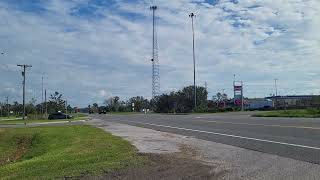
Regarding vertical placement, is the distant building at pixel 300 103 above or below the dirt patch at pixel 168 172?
above

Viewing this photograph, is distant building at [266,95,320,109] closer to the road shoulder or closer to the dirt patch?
the road shoulder

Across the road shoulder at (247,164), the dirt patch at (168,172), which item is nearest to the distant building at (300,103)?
the road shoulder at (247,164)

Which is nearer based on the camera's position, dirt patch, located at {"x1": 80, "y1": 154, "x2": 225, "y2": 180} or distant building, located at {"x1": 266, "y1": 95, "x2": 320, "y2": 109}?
dirt patch, located at {"x1": 80, "y1": 154, "x2": 225, "y2": 180}

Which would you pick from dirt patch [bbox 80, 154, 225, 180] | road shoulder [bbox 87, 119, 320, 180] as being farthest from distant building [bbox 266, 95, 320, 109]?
dirt patch [bbox 80, 154, 225, 180]

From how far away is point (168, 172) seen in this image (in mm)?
12125

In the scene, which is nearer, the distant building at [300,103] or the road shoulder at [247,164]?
the road shoulder at [247,164]

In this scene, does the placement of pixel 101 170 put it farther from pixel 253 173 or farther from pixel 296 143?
pixel 296 143

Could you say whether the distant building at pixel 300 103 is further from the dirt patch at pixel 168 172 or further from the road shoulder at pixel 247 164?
the dirt patch at pixel 168 172

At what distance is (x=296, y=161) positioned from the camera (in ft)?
45.3

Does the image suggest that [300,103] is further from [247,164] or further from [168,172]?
[168,172]

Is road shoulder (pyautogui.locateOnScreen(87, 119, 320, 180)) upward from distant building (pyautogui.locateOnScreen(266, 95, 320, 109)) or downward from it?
downward

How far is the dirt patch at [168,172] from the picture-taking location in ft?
37.6

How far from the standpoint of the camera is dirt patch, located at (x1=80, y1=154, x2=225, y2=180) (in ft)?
37.6

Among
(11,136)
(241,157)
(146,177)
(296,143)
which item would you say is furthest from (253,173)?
(11,136)
